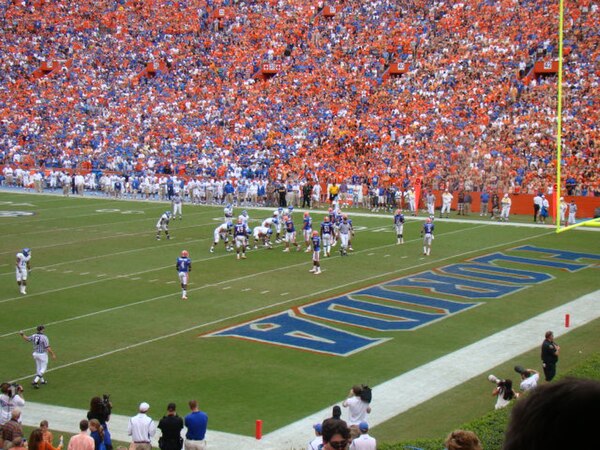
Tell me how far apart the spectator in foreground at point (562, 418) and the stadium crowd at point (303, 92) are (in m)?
35.1

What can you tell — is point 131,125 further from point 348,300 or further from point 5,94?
point 348,300

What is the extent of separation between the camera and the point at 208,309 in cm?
2181

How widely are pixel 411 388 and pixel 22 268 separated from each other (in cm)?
1167

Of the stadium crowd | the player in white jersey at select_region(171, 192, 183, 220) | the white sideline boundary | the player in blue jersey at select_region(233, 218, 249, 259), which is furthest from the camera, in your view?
the stadium crowd

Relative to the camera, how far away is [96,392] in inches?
609

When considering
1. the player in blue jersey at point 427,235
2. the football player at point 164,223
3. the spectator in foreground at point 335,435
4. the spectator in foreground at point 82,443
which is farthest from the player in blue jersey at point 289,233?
the spectator in foreground at point 335,435

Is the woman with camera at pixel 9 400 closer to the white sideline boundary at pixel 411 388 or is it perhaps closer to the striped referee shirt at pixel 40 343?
the white sideline boundary at pixel 411 388

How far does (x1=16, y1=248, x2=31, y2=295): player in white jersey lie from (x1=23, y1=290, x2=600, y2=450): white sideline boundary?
8630mm

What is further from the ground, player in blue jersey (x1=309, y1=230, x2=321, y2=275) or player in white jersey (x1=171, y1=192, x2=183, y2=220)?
player in white jersey (x1=171, y1=192, x2=183, y2=220)

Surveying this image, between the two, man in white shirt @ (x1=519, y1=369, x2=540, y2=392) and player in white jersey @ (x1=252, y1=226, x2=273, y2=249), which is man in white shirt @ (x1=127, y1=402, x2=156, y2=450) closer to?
man in white shirt @ (x1=519, y1=369, x2=540, y2=392)

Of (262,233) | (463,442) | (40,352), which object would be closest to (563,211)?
(262,233)

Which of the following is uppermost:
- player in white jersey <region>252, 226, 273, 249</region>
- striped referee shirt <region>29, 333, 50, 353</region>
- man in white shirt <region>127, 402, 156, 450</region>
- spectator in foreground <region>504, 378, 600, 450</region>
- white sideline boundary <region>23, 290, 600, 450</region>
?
spectator in foreground <region>504, 378, 600, 450</region>

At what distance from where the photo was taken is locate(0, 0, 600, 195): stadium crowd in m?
39.6

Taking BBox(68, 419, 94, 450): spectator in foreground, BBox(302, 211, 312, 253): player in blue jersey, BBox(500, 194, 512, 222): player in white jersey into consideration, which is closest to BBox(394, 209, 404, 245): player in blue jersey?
BBox(302, 211, 312, 253): player in blue jersey
